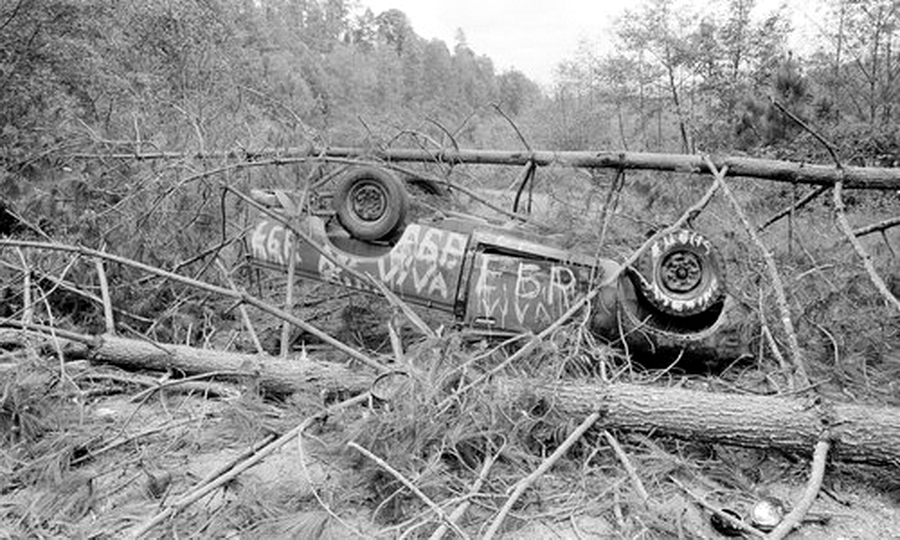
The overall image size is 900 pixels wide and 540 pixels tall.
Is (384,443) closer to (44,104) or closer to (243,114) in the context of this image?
(243,114)

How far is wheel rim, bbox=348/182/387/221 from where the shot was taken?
4.72 m

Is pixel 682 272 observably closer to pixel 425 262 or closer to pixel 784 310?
pixel 784 310

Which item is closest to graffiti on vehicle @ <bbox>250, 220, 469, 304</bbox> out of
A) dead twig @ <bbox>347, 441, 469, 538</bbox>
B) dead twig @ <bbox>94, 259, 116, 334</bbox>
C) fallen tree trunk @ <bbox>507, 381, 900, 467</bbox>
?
dead twig @ <bbox>94, 259, 116, 334</bbox>

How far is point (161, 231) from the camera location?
5.52 meters

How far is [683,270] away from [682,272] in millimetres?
14

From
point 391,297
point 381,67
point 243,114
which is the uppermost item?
point 381,67

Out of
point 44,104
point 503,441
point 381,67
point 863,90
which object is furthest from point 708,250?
point 381,67

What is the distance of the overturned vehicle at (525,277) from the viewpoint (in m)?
4.04

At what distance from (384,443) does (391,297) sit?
1.15 meters

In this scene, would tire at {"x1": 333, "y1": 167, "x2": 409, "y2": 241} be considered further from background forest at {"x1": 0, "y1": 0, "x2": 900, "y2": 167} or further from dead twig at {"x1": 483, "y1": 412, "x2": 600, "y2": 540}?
dead twig at {"x1": 483, "y1": 412, "x2": 600, "y2": 540}

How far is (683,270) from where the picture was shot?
410 centimetres

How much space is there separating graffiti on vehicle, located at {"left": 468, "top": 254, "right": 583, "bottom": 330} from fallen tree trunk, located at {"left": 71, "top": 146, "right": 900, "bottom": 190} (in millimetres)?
1135

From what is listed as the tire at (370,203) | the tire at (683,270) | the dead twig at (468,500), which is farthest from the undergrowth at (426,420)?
the tire at (370,203)

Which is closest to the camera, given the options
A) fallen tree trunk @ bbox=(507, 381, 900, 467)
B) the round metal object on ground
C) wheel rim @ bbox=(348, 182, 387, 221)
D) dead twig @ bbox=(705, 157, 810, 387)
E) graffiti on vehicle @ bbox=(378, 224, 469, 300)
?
the round metal object on ground
